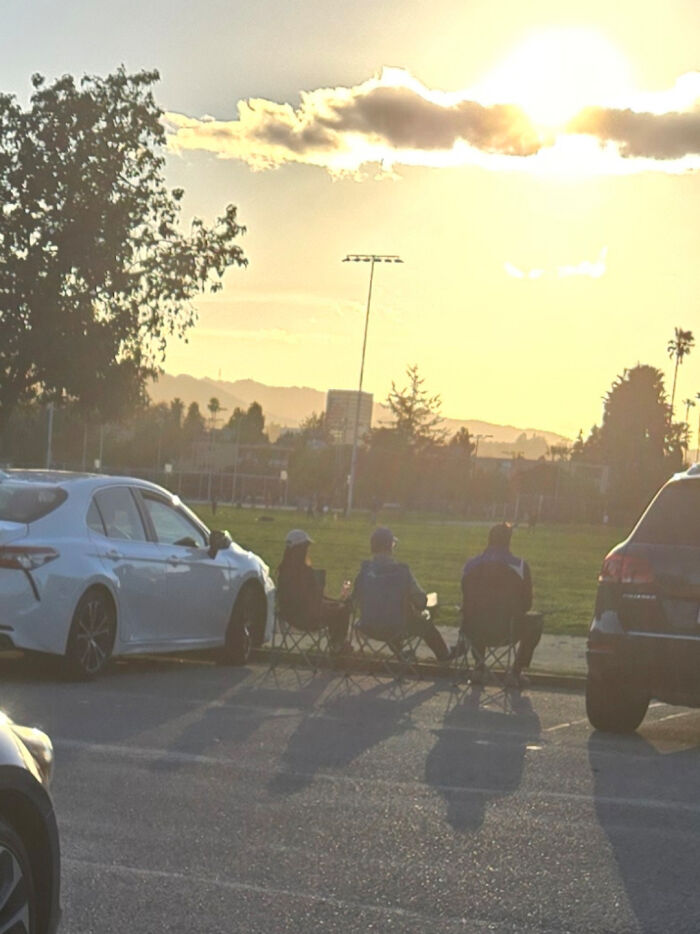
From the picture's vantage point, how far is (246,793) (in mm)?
8555

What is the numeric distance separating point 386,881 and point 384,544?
807 centimetres

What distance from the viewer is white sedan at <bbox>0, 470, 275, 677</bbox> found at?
12984 mm

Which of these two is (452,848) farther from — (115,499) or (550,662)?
(550,662)

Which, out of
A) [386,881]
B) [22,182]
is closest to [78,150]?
[22,182]

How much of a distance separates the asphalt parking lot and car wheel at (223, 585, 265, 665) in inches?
90.5

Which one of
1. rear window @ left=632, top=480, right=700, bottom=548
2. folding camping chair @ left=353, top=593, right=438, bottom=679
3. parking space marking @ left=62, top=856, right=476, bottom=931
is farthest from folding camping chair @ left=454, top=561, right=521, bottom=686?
A: parking space marking @ left=62, top=856, right=476, bottom=931

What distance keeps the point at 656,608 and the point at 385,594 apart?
13.3 ft

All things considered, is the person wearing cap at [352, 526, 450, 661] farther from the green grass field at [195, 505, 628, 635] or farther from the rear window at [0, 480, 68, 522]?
the green grass field at [195, 505, 628, 635]

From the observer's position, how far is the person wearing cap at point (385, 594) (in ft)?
48.0

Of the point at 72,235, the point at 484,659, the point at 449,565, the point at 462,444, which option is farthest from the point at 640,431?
the point at 484,659

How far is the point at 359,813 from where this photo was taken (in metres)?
8.11

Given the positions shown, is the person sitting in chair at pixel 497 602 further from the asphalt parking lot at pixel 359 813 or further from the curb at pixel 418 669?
the asphalt parking lot at pixel 359 813

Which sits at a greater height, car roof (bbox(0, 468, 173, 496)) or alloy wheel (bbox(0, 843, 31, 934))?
car roof (bbox(0, 468, 173, 496))

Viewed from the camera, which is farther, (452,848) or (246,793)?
(246,793)
